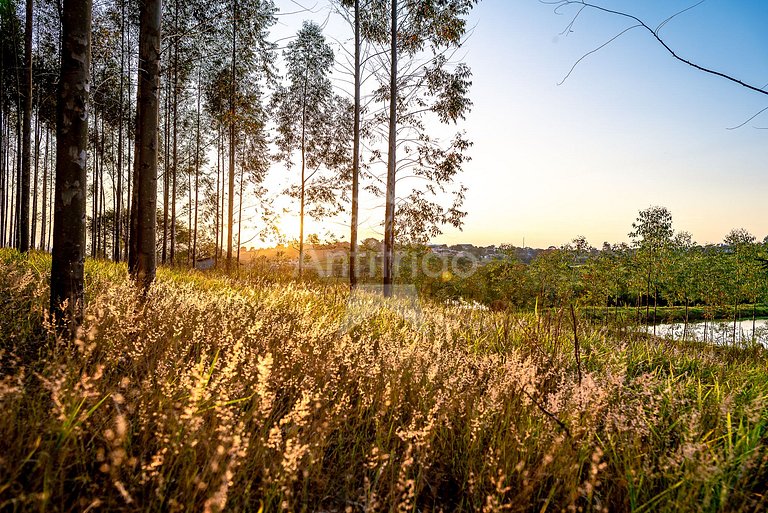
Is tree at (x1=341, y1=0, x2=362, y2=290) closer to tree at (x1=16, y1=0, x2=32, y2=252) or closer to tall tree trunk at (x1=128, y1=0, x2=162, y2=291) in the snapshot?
tall tree trunk at (x1=128, y1=0, x2=162, y2=291)

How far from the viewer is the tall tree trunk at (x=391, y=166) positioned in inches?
410

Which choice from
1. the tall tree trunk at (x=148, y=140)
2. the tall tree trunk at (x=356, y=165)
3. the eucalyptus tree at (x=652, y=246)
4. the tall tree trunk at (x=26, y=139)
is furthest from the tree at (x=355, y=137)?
the eucalyptus tree at (x=652, y=246)

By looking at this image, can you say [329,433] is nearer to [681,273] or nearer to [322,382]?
[322,382]

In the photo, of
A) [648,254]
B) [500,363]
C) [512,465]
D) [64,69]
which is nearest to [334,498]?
[512,465]

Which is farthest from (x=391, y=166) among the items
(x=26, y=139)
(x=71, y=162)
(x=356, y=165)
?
(x=26, y=139)

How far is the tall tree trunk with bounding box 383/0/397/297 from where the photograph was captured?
10.4m

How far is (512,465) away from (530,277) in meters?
25.3

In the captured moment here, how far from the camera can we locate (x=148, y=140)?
194 inches

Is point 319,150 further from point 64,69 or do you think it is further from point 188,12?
point 64,69

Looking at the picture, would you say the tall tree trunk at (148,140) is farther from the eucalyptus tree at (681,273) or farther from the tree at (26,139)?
the eucalyptus tree at (681,273)

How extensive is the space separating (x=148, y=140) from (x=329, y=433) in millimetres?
4826

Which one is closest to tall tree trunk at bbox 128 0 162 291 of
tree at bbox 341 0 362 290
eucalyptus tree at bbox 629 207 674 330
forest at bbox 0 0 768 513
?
forest at bbox 0 0 768 513

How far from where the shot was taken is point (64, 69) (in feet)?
10.5

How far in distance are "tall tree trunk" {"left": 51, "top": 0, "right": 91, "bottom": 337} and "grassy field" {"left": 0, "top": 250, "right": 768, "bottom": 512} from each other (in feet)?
0.96
